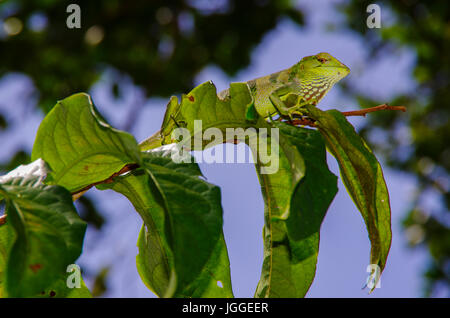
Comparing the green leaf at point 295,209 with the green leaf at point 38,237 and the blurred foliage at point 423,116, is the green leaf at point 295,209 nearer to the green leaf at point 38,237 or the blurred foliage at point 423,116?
the green leaf at point 38,237

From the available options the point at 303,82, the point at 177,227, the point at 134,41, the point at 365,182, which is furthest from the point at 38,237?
the point at 134,41

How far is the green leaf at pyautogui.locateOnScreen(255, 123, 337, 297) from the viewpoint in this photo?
0.49 metres

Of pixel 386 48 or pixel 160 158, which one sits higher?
pixel 386 48

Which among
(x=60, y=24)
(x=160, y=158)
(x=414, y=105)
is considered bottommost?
(x=414, y=105)

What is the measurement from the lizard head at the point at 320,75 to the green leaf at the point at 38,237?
0.55 metres

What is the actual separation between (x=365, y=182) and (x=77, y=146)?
0.42m

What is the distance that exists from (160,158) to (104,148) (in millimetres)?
99

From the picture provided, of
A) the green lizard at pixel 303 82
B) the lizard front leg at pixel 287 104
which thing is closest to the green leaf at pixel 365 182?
the lizard front leg at pixel 287 104

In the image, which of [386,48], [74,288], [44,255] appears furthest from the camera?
[386,48]

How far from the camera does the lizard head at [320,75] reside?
875 mm

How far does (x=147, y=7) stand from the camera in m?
6.12

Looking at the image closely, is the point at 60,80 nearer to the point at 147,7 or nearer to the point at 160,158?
the point at 147,7

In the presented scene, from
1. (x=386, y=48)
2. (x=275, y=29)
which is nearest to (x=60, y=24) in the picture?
(x=275, y=29)

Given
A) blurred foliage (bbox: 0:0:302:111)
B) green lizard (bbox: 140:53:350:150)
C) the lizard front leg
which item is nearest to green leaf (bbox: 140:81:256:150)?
the lizard front leg
